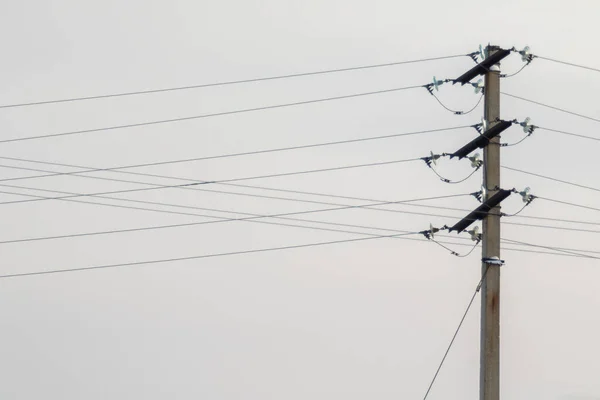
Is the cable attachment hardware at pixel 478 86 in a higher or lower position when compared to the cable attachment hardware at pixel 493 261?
higher

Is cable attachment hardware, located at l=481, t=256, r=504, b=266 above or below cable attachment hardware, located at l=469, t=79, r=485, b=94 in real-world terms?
below

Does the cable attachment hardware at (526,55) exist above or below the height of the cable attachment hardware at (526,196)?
above

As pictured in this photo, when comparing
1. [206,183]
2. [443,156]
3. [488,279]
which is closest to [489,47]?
[443,156]

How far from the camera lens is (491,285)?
84.3 feet

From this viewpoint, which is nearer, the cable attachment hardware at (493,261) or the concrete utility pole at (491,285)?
the concrete utility pole at (491,285)

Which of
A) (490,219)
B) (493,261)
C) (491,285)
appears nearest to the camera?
(493,261)

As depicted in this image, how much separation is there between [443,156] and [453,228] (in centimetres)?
170

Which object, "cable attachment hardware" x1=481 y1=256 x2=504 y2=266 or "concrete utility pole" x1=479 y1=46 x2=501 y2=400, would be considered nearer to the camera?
"concrete utility pole" x1=479 y1=46 x2=501 y2=400

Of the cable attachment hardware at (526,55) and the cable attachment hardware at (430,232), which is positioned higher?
the cable attachment hardware at (526,55)

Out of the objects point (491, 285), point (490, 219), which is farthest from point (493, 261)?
point (490, 219)

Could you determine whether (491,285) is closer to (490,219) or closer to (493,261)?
(493,261)

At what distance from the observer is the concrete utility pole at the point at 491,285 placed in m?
25.4

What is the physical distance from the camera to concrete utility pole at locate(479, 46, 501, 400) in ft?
83.4

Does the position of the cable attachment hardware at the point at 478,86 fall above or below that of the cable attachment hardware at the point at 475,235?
above
